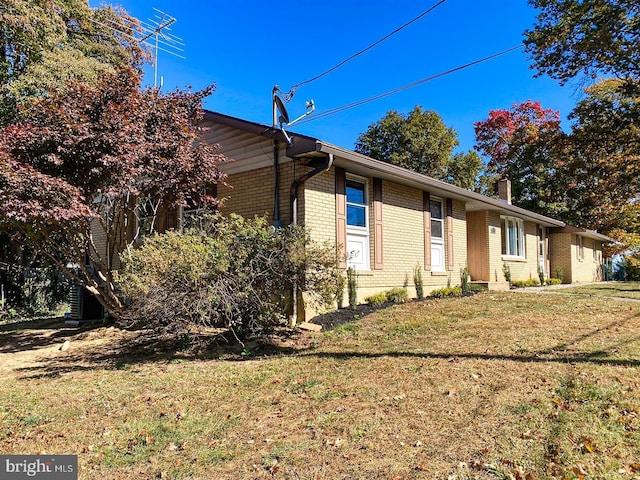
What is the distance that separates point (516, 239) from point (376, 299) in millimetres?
10273

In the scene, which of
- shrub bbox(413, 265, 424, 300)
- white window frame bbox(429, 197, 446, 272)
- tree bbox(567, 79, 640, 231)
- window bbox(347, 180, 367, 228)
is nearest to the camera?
window bbox(347, 180, 367, 228)

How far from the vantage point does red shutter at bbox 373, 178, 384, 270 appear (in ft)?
33.7

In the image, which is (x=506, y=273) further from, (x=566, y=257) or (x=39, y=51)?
(x=39, y=51)

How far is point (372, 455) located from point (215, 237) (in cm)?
519

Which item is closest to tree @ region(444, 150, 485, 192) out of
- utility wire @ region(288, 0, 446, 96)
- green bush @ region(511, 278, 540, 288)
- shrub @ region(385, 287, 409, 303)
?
green bush @ region(511, 278, 540, 288)

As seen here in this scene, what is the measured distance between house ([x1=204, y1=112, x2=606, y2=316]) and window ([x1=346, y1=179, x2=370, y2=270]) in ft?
0.08

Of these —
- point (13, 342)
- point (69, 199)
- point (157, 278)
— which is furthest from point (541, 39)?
point (13, 342)

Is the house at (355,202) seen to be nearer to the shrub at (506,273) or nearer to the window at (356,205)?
the window at (356,205)

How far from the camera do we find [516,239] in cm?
1778

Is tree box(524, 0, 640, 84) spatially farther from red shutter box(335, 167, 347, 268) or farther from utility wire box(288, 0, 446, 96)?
red shutter box(335, 167, 347, 268)

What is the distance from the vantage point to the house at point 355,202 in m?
8.88

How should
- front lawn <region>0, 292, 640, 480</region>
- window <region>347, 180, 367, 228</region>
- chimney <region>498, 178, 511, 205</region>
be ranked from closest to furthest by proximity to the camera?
front lawn <region>0, 292, 640, 480</region>
window <region>347, 180, 367, 228</region>
chimney <region>498, 178, 511, 205</region>

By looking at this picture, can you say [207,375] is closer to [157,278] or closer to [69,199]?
[157,278]

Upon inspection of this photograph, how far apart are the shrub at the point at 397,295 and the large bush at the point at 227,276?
308cm
